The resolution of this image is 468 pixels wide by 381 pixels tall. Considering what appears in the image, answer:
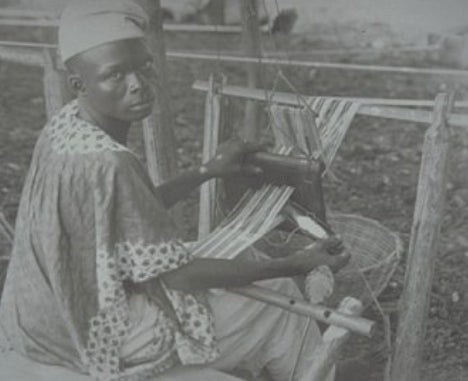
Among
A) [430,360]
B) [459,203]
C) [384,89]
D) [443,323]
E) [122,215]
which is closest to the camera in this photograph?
[122,215]

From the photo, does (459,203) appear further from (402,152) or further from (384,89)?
(384,89)

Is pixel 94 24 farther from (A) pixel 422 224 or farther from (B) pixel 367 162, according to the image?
(B) pixel 367 162

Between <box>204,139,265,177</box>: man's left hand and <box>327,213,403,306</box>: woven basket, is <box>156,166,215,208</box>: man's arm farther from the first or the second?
<box>327,213,403,306</box>: woven basket

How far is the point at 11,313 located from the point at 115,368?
35 centimetres

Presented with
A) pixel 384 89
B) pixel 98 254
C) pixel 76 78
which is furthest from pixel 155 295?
pixel 384 89

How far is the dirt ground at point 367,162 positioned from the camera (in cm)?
290

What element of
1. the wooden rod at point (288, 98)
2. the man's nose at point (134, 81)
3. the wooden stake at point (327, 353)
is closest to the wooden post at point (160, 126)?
the wooden rod at point (288, 98)

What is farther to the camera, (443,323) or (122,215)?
(443,323)

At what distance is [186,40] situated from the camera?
310 inches

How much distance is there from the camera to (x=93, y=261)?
180 centimetres

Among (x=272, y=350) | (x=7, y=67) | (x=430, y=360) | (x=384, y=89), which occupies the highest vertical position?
(x=7, y=67)

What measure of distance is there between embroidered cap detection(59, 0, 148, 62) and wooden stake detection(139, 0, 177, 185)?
38.7 inches

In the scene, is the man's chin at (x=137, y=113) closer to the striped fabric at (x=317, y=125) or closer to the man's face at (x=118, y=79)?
the man's face at (x=118, y=79)

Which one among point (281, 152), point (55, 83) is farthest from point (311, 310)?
point (55, 83)
